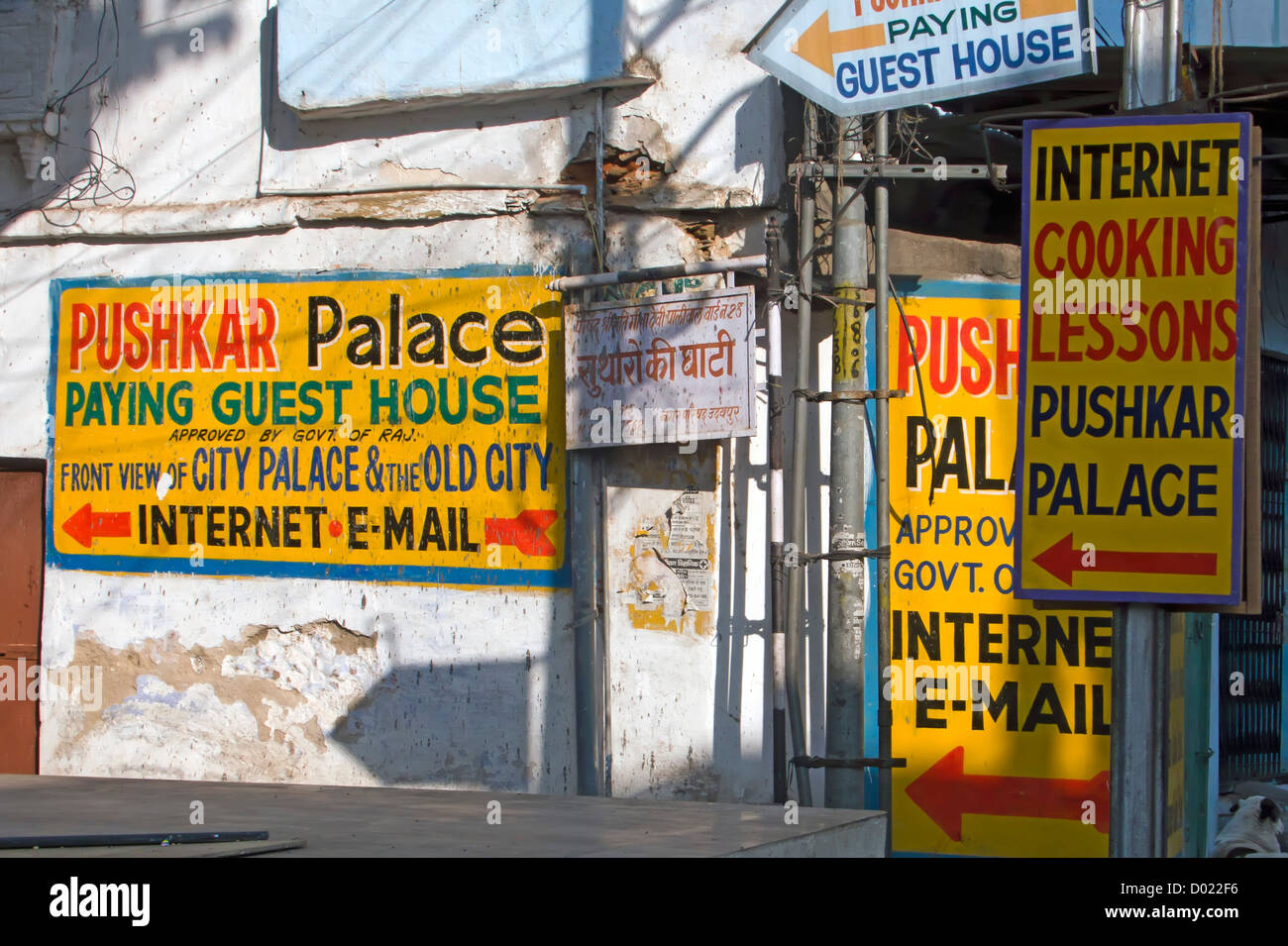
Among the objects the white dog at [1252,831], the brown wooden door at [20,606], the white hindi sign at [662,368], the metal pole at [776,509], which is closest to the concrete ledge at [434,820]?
the metal pole at [776,509]

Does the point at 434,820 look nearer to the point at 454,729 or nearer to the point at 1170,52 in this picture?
the point at 1170,52

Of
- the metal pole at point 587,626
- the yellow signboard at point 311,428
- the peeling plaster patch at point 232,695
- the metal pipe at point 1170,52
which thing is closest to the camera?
the metal pipe at point 1170,52

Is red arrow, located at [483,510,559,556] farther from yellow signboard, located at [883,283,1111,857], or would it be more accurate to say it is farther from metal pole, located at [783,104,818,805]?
yellow signboard, located at [883,283,1111,857]

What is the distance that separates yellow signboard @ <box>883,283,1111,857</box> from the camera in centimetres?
620

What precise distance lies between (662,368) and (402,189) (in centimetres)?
173

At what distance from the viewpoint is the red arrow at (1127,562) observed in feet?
10.8

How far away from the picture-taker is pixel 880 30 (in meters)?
5.50

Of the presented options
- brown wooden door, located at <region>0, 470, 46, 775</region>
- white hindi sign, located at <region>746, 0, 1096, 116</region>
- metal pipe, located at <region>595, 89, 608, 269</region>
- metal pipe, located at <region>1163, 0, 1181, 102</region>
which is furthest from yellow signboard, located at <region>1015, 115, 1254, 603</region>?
brown wooden door, located at <region>0, 470, 46, 775</region>

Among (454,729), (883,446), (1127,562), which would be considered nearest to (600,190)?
(883,446)

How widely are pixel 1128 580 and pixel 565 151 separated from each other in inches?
165

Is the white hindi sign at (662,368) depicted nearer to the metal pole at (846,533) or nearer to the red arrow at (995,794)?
the metal pole at (846,533)

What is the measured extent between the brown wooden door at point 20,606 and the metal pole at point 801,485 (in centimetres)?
413

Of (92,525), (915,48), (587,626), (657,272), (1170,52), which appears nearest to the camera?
(1170,52)

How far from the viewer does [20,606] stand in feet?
23.6
